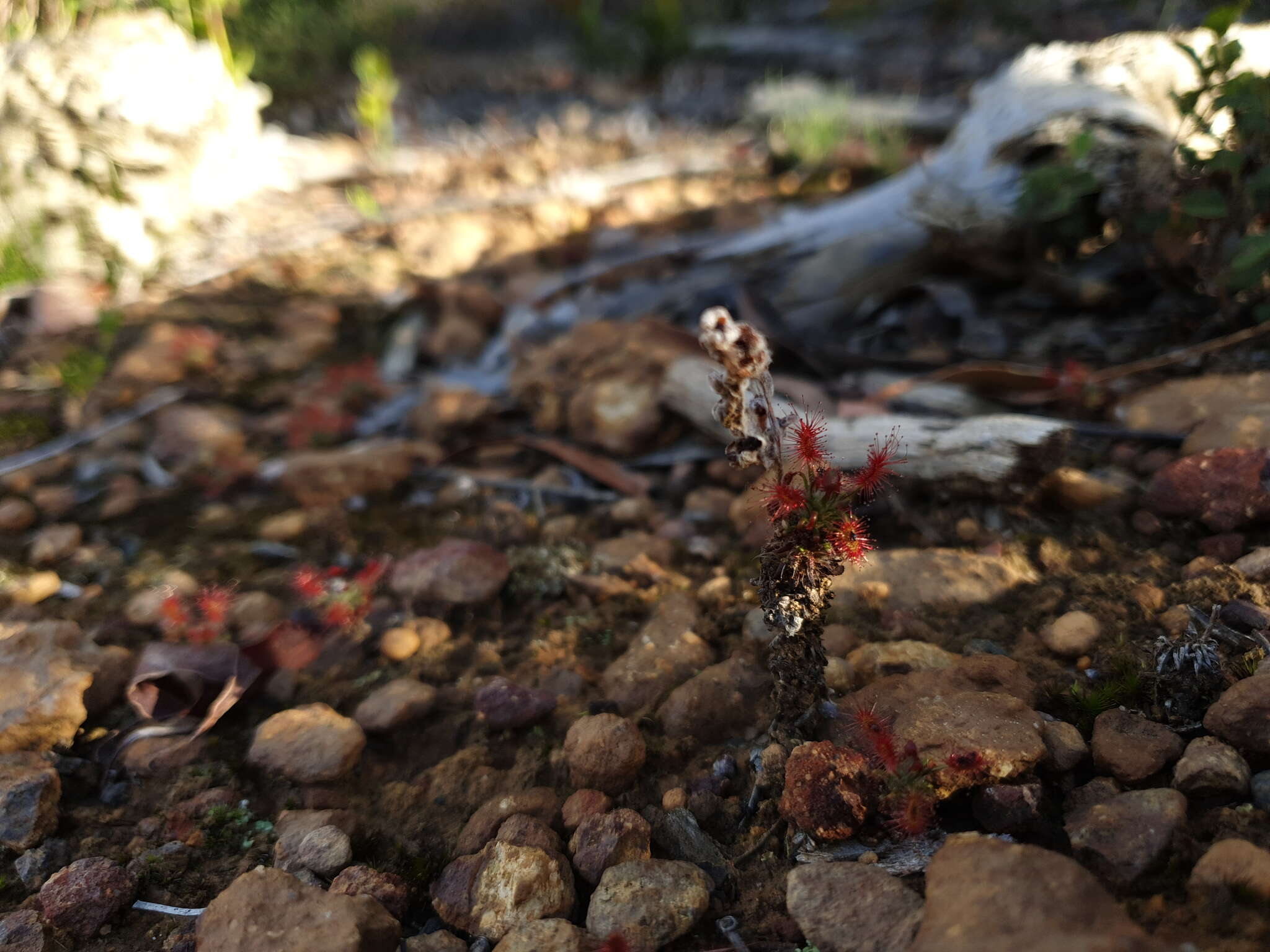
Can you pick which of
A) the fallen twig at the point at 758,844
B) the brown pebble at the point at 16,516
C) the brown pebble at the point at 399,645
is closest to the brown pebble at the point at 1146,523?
the fallen twig at the point at 758,844

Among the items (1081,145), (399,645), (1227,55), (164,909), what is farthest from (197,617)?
(1227,55)

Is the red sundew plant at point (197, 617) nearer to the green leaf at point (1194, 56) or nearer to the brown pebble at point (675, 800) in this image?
the brown pebble at point (675, 800)

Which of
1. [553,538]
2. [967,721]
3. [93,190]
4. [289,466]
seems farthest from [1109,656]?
[93,190]

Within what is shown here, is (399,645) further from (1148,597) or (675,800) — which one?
(1148,597)

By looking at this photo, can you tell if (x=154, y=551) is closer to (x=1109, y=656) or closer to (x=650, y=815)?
(x=650, y=815)

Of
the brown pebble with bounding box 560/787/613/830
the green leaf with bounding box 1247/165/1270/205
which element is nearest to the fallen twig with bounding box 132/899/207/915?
the brown pebble with bounding box 560/787/613/830
